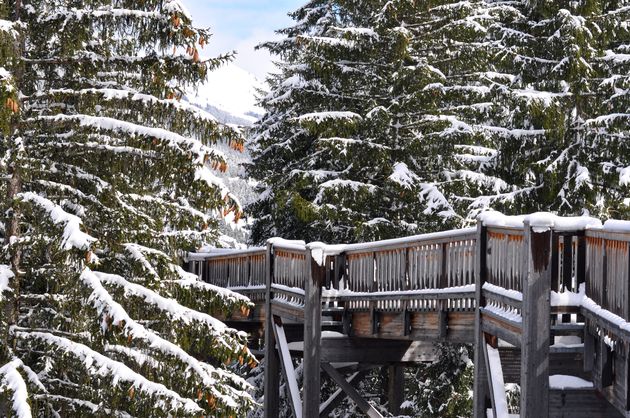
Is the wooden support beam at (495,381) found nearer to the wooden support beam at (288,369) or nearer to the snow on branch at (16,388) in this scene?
the snow on branch at (16,388)

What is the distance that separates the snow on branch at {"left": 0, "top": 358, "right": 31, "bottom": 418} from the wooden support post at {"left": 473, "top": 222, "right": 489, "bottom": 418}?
15.0ft

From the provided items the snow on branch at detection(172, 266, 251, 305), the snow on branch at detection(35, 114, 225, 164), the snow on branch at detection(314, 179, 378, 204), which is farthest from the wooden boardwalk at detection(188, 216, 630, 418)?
the snow on branch at detection(314, 179, 378, 204)

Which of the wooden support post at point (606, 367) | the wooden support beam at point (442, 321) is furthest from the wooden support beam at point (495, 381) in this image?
the wooden support beam at point (442, 321)

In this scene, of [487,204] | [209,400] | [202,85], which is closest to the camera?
[209,400]

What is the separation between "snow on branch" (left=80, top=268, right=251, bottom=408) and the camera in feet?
→ 33.9

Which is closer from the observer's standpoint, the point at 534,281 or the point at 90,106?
the point at 534,281

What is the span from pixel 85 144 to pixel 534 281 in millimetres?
6029

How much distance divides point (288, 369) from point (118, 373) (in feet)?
14.3

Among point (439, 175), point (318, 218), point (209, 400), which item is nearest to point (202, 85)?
point (209, 400)

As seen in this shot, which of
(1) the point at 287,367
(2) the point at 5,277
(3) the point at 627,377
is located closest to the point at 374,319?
(1) the point at 287,367

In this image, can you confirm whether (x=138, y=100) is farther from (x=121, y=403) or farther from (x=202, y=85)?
(x=121, y=403)

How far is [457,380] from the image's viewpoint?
20.6 metres

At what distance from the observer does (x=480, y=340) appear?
9602 mm

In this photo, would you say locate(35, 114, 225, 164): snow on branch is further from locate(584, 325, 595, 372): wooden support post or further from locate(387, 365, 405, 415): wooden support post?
locate(387, 365, 405, 415): wooden support post
